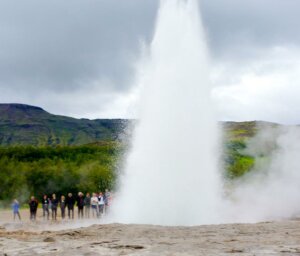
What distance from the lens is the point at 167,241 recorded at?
334 inches

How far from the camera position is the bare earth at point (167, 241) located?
754cm

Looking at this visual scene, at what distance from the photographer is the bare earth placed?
7.54 meters

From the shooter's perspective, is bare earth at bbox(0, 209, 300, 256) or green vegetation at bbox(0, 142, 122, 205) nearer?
bare earth at bbox(0, 209, 300, 256)

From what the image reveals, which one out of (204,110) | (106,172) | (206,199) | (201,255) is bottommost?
(201,255)

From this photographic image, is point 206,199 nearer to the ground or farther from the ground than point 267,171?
nearer to the ground

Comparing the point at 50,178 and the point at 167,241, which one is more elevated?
the point at 50,178

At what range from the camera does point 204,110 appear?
15.3 metres

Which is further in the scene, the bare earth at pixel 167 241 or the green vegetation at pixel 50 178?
the green vegetation at pixel 50 178

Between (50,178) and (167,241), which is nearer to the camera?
(167,241)

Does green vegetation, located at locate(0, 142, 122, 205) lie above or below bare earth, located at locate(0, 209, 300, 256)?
above

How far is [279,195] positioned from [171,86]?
6.33m

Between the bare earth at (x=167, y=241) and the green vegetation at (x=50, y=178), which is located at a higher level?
the green vegetation at (x=50, y=178)

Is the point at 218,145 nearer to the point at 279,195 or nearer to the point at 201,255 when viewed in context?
the point at 279,195

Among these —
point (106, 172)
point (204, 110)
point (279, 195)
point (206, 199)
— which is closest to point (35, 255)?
point (206, 199)
